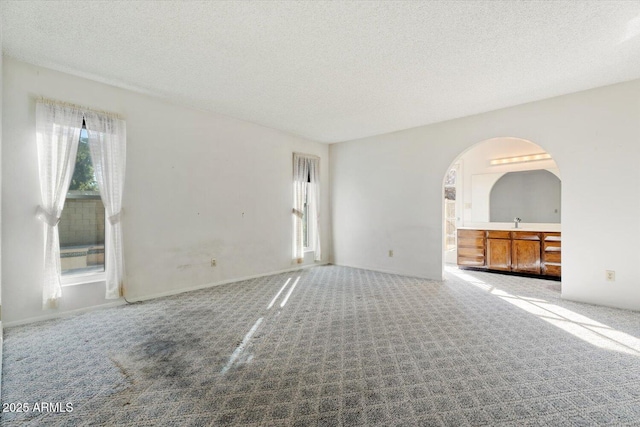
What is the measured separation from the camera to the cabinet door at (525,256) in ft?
16.8

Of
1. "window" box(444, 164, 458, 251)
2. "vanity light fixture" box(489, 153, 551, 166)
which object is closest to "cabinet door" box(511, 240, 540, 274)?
"window" box(444, 164, 458, 251)

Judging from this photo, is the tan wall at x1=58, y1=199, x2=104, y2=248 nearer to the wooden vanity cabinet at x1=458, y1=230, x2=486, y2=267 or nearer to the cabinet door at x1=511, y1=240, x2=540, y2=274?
the wooden vanity cabinet at x1=458, y1=230, x2=486, y2=267

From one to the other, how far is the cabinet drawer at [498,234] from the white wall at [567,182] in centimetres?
151

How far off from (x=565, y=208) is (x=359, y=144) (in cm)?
363

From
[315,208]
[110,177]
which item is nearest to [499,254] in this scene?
[315,208]

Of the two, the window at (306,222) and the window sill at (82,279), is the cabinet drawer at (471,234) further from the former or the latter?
the window sill at (82,279)

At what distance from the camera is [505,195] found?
19.3ft

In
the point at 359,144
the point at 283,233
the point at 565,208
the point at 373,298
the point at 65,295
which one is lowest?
the point at 373,298

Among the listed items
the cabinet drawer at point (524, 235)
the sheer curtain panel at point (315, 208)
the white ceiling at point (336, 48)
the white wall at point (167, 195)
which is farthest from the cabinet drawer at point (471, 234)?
the white wall at point (167, 195)

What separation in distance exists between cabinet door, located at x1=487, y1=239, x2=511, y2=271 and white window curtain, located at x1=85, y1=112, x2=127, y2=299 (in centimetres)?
626

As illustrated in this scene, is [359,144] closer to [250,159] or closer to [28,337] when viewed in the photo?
[250,159]

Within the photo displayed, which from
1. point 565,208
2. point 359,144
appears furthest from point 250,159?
point 565,208

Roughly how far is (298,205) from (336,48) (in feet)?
11.4

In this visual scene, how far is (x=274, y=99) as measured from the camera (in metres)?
3.94
